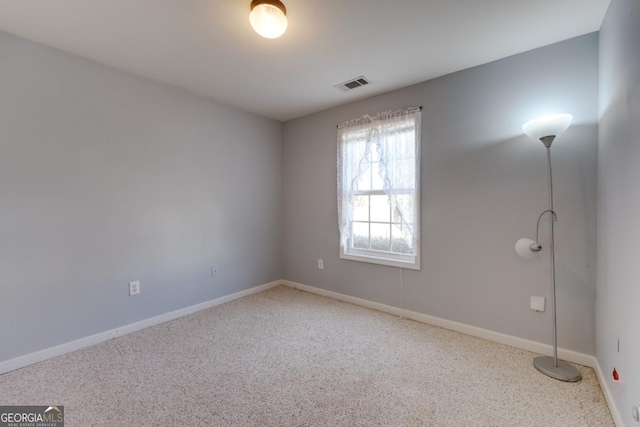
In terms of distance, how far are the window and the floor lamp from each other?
0.98m

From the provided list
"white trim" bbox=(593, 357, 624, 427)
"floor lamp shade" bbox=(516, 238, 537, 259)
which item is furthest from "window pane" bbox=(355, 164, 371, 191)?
"white trim" bbox=(593, 357, 624, 427)

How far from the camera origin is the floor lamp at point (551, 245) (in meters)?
1.85

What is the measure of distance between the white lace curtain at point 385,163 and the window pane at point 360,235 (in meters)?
0.07

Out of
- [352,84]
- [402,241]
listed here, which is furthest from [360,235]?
[352,84]

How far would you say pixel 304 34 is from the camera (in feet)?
6.62

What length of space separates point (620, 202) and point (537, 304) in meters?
1.06

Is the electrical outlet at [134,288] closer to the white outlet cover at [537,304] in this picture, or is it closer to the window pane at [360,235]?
the window pane at [360,235]

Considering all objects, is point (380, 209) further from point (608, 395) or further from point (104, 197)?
point (104, 197)

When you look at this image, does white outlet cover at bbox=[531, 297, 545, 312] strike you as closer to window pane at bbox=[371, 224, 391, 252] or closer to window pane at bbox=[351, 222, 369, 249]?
window pane at bbox=[371, 224, 391, 252]

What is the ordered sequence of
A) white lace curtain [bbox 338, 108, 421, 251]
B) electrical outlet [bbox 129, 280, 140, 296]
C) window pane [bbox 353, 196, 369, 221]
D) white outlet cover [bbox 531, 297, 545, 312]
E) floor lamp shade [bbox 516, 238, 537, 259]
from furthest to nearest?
window pane [bbox 353, 196, 369, 221] → white lace curtain [bbox 338, 108, 421, 251] → electrical outlet [bbox 129, 280, 140, 296] → white outlet cover [bbox 531, 297, 545, 312] → floor lamp shade [bbox 516, 238, 537, 259]

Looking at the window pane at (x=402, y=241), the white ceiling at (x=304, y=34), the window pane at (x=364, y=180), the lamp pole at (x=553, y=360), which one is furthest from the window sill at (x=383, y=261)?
the white ceiling at (x=304, y=34)

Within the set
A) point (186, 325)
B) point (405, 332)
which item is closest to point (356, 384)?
point (405, 332)

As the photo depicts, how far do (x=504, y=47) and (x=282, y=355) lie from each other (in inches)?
119

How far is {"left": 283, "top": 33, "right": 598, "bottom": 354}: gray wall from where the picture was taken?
6.73 feet
